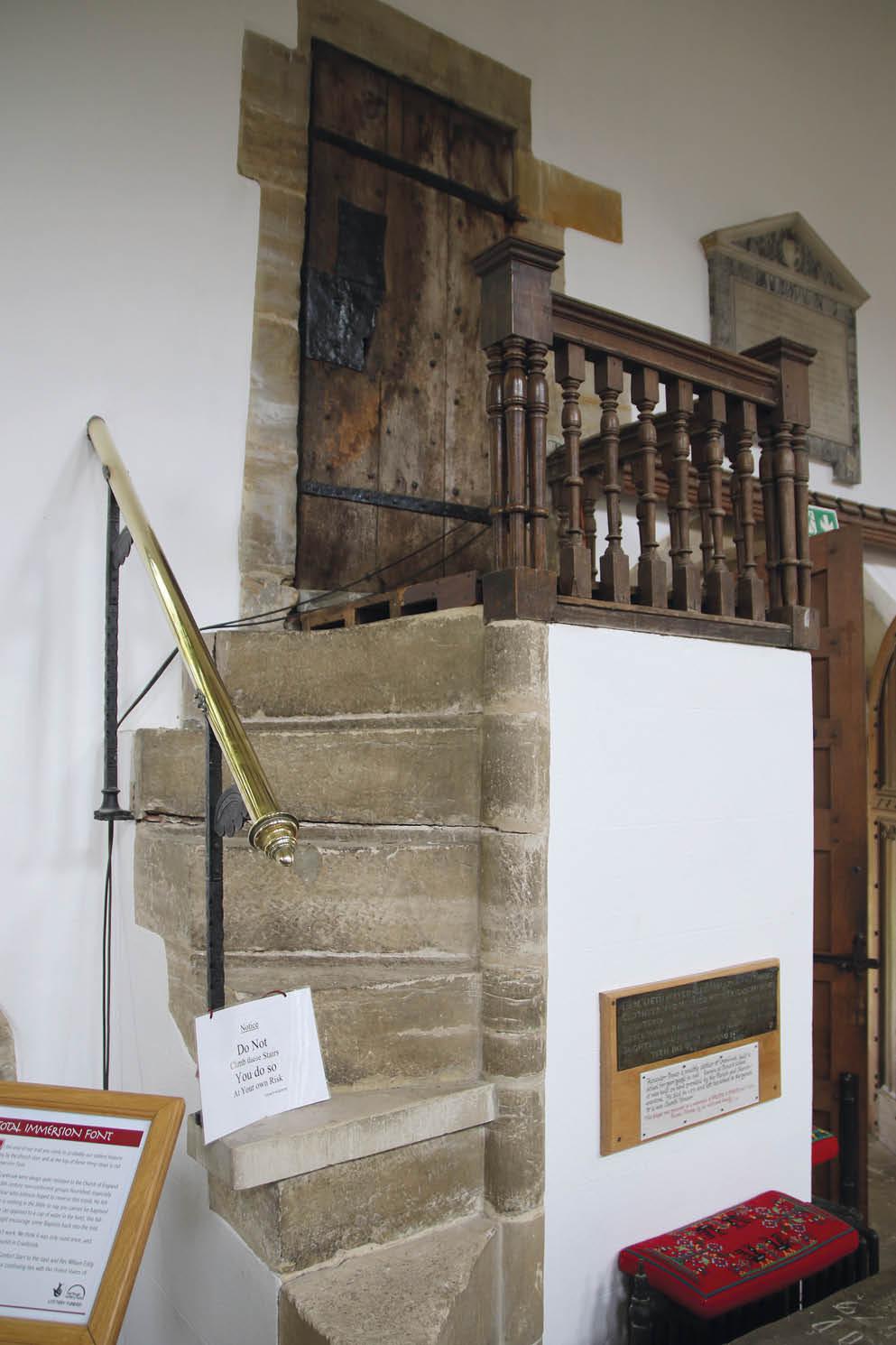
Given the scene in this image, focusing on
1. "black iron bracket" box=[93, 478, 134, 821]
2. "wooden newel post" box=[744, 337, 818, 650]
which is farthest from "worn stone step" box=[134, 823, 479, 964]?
"wooden newel post" box=[744, 337, 818, 650]

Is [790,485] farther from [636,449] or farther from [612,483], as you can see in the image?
[612,483]

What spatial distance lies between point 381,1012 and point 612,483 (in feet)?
3.87

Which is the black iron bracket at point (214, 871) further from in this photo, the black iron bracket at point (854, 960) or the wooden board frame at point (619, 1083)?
the black iron bracket at point (854, 960)

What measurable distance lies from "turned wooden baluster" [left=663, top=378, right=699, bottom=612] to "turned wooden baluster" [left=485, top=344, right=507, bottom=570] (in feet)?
1.52

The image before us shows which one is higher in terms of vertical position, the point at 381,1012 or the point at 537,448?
the point at 537,448

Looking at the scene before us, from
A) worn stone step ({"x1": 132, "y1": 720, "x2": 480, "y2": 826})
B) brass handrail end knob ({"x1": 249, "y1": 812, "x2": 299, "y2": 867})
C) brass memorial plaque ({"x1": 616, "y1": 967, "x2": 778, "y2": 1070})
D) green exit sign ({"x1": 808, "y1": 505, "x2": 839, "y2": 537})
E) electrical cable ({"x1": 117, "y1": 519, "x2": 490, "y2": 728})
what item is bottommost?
brass memorial plaque ({"x1": 616, "y1": 967, "x2": 778, "y2": 1070})

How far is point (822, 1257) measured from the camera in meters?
1.92

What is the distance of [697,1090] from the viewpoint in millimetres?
2084

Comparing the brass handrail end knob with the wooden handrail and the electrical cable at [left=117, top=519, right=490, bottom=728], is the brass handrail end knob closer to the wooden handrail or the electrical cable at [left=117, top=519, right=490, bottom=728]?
the electrical cable at [left=117, top=519, right=490, bottom=728]

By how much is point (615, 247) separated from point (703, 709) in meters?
2.07

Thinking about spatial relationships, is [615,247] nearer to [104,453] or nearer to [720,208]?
[720,208]

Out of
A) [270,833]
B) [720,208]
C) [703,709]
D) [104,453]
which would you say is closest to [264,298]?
[104,453]

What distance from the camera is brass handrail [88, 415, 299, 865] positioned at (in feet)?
4.44

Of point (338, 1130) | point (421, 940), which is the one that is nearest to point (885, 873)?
point (421, 940)
